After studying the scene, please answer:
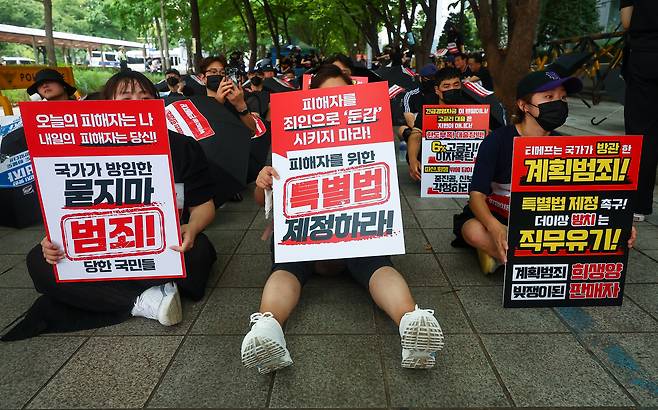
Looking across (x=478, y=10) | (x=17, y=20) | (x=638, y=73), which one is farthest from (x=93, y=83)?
(x=17, y=20)

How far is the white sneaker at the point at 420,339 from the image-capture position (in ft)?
7.14

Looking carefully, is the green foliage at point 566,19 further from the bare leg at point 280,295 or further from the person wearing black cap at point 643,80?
the bare leg at point 280,295

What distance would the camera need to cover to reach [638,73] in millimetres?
4230

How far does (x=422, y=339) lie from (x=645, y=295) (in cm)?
173

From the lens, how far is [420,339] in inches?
85.9

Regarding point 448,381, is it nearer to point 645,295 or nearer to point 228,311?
point 228,311

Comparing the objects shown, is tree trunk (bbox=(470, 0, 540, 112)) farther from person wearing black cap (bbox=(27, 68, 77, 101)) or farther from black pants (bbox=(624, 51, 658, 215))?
person wearing black cap (bbox=(27, 68, 77, 101))

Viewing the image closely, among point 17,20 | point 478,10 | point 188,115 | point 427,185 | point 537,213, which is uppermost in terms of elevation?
point 17,20

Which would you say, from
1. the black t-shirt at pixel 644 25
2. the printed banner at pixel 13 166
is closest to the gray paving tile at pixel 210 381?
the printed banner at pixel 13 166

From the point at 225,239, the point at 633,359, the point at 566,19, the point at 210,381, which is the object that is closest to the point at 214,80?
the point at 225,239

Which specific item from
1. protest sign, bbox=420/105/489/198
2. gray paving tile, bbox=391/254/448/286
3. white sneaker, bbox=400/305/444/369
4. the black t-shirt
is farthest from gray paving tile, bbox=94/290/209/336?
Answer: the black t-shirt

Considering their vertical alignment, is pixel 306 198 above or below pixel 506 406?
above

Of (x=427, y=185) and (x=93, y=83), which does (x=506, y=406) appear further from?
(x=93, y=83)

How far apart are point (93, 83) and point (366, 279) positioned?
77.8 ft
